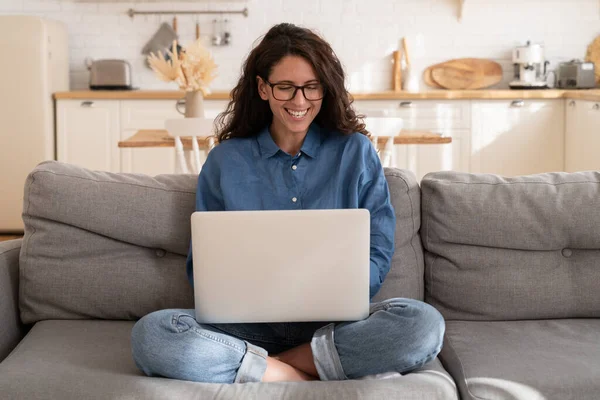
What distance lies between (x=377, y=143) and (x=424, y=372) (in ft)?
6.31

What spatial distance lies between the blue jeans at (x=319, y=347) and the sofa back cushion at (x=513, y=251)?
356mm

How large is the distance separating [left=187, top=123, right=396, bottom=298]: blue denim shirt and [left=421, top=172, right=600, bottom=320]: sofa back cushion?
211mm

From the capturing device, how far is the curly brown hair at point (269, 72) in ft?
7.29

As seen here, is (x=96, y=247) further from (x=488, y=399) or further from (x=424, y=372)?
(x=488, y=399)

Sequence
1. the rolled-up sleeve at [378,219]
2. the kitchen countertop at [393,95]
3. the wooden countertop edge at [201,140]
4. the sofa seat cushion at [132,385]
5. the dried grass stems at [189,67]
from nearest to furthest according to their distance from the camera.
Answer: the sofa seat cushion at [132,385]
the rolled-up sleeve at [378,219]
the wooden countertop edge at [201,140]
the dried grass stems at [189,67]
the kitchen countertop at [393,95]

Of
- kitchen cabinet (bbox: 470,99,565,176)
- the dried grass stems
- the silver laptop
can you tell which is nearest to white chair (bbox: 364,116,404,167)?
the dried grass stems

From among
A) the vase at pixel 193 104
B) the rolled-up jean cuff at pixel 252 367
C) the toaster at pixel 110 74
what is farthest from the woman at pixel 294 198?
the toaster at pixel 110 74

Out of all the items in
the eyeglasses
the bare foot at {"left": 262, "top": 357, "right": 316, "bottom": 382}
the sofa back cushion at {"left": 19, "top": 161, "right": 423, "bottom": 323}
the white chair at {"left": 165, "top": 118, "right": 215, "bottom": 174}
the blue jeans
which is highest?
the eyeglasses

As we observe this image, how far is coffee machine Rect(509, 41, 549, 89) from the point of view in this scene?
568cm

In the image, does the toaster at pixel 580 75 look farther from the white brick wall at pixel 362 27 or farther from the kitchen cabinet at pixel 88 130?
the kitchen cabinet at pixel 88 130

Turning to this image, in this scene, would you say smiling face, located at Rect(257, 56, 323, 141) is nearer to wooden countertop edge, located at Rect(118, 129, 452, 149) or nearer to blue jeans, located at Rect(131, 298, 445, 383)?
blue jeans, located at Rect(131, 298, 445, 383)

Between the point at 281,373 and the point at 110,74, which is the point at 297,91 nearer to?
the point at 281,373

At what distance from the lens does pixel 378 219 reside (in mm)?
2188

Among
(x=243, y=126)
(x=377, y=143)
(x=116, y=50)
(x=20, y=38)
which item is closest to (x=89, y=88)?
(x=116, y=50)
